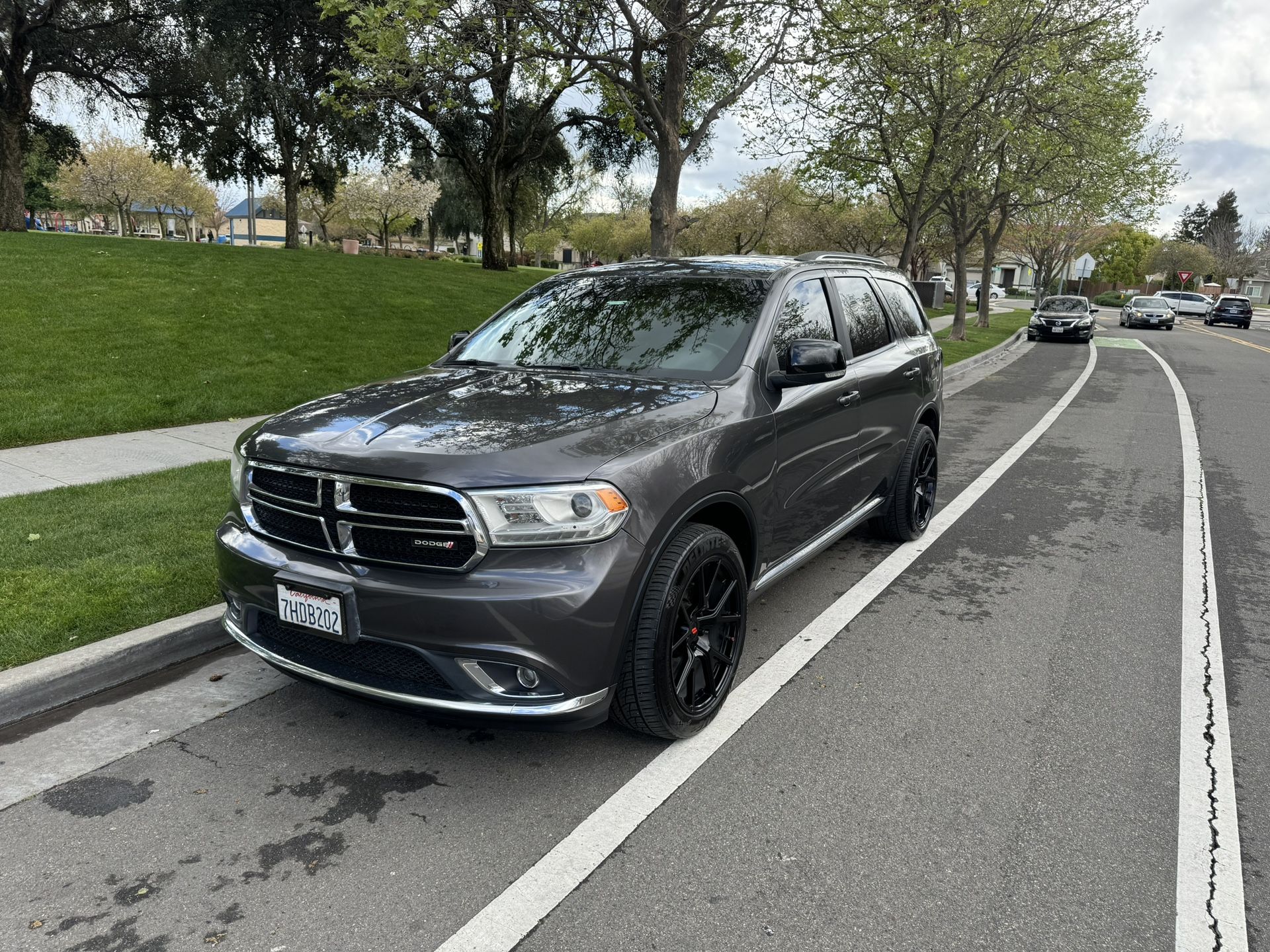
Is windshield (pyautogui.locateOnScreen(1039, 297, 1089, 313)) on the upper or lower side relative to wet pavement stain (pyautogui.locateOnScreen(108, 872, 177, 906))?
upper

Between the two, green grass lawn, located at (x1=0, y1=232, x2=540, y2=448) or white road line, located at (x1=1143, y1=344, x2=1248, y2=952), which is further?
green grass lawn, located at (x1=0, y1=232, x2=540, y2=448)

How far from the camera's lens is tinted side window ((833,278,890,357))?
194 inches

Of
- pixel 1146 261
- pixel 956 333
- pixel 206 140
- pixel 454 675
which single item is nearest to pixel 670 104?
pixel 454 675

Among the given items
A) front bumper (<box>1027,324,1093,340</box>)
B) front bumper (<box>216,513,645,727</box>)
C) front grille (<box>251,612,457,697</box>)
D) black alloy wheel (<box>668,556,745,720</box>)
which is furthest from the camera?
front bumper (<box>1027,324,1093,340</box>)

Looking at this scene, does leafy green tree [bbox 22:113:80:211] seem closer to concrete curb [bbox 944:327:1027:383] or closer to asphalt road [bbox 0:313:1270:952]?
concrete curb [bbox 944:327:1027:383]

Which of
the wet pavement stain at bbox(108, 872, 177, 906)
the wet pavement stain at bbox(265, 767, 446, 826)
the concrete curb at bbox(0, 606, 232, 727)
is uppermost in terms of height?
the concrete curb at bbox(0, 606, 232, 727)

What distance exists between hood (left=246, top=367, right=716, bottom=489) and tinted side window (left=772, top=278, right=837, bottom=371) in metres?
0.65

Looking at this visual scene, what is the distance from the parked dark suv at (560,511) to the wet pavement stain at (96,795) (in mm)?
588

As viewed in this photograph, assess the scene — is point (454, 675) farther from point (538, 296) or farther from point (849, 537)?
point (849, 537)

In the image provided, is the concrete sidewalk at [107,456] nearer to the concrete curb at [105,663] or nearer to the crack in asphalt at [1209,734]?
the concrete curb at [105,663]

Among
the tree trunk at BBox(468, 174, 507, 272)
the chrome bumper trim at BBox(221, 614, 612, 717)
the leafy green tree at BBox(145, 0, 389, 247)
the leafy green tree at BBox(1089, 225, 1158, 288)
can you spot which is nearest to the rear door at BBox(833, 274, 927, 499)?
the chrome bumper trim at BBox(221, 614, 612, 717)

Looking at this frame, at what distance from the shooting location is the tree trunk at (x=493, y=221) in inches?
1043

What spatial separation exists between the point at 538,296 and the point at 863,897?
340 cm

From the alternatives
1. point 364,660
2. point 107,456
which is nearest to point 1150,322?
point 107,456
